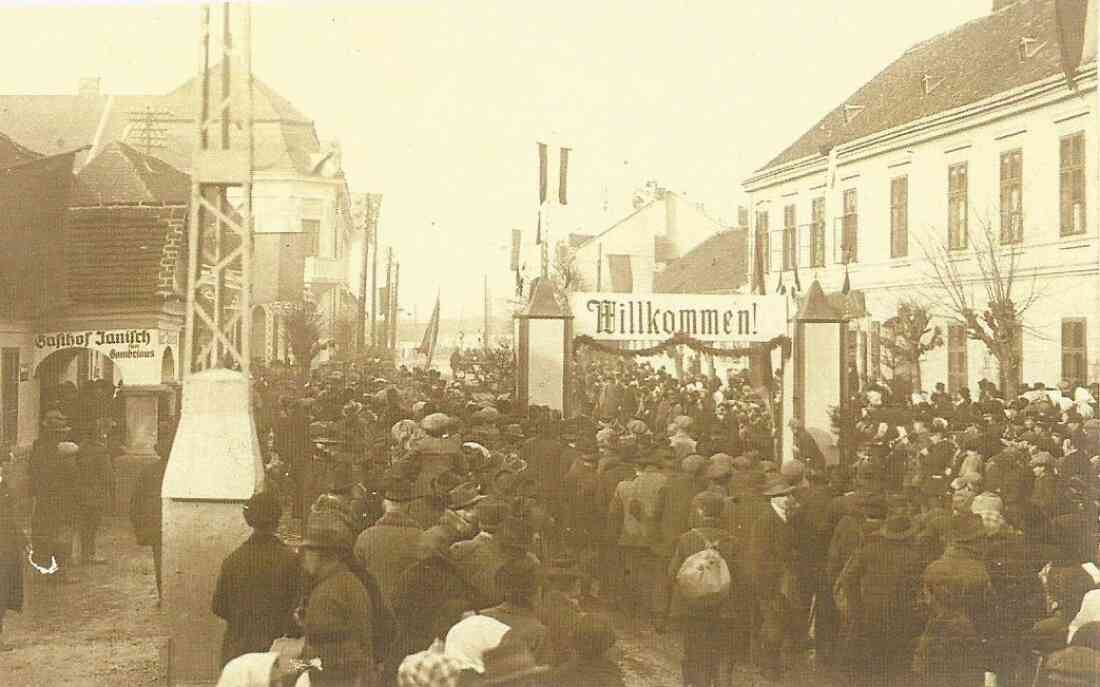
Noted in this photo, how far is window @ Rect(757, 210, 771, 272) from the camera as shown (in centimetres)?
1725

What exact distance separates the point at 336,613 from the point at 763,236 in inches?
541

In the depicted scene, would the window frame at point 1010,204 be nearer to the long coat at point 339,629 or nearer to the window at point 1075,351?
the window at point 1075,351

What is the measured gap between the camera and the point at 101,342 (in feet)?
44.3

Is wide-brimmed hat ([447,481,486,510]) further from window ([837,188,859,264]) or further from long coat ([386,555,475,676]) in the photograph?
window ([837,188,859,264])

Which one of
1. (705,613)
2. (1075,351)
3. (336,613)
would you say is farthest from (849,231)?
(336,613)

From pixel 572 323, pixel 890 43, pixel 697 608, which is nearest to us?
pixel 697 608

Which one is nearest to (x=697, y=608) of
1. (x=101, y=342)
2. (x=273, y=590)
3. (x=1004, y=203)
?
(x=273, y=590)

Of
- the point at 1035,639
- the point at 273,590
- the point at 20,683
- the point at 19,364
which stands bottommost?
the point at 20,683

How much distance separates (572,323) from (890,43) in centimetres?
445

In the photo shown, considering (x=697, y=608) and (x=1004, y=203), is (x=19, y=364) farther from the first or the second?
(x=1004, y=203)

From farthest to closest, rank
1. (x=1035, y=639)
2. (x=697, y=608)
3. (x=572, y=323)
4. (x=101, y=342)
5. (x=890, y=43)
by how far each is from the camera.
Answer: (x=101, y=342) < (x=572, y=323) < (x=890, y=43) < (x=697, y=608) < (x=1035, y=639)

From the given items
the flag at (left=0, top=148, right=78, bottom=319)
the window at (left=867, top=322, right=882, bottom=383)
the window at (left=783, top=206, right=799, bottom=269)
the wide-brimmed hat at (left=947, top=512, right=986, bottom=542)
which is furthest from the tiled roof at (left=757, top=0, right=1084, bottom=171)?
the flag at (left=0, top=148, right=78, bottom=319)

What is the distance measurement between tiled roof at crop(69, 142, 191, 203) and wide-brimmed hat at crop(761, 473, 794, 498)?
889 centimetres

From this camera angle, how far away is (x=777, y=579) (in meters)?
7.25
